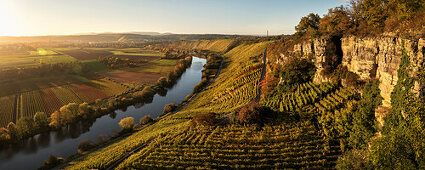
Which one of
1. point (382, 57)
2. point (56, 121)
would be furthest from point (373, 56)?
point (56, 121)

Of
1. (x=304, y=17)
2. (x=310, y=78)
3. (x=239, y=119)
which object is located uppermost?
(x=304, y=17)

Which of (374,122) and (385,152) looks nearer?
(385,152)

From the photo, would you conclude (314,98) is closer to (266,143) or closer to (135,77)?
(266,143)

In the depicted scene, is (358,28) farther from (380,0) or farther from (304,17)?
(304,17)

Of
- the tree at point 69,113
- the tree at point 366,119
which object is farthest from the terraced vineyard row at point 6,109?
the tree at point 366,119

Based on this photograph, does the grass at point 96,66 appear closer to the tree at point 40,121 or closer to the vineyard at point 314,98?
the tree at point 40,121

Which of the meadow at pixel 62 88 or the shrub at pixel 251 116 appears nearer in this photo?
the shrub at pixel 251 116

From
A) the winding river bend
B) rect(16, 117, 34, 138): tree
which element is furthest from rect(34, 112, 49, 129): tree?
the winding river bend

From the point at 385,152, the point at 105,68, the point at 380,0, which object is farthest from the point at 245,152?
the point at 105,68
